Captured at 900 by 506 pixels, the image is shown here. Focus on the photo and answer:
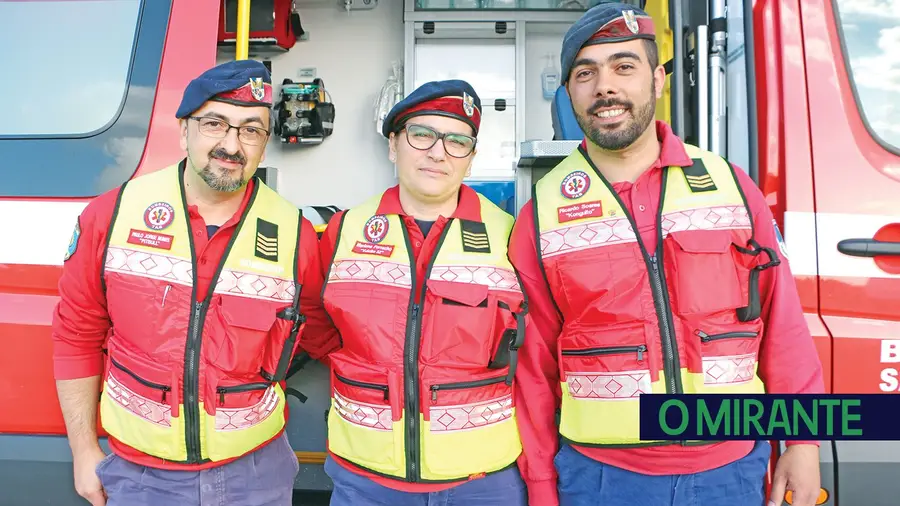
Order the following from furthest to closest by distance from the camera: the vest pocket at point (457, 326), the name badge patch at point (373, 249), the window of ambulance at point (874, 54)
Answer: the window of ambulance at point (874, 54), the name badge patch at point (373, 249), the vest pocket at point (457, 326)

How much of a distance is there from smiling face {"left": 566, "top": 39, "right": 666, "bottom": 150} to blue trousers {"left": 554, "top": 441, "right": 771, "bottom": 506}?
841 mm

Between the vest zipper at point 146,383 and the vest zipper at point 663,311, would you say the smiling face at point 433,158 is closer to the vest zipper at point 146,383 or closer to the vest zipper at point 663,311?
the vest zipper at point 663,311

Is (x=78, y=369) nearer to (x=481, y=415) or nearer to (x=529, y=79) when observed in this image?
(x=481, y=415)

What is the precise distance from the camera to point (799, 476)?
1.55 m

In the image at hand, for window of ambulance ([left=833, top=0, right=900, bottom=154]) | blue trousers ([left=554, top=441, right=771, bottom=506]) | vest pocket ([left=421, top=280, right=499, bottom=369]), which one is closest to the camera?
blue trousers ([left=554, top=441, right=771, bottom=506])

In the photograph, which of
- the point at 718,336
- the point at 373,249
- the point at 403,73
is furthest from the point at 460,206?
the point at 403,73

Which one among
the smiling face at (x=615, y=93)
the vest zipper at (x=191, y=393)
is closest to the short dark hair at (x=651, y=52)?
the smiling face at (x=615, y=93)

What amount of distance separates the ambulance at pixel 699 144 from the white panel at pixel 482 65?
1915mm

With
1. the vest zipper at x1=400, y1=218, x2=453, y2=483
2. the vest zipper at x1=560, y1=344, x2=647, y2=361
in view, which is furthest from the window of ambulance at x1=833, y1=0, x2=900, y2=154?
the vest zipper at x1=400, y1=218, x2=453, y2=483

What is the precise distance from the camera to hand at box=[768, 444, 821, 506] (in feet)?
5.10

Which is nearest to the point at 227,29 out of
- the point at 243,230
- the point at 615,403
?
the point at 243,230

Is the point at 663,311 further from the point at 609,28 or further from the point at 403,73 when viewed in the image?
the point at 403,73

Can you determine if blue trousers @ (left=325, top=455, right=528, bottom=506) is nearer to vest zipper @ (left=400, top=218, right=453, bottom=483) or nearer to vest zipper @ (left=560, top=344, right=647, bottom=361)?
vest zipper @ (left=400, top=218, right=453, bottom=483)

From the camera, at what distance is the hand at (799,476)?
5.10 feet
